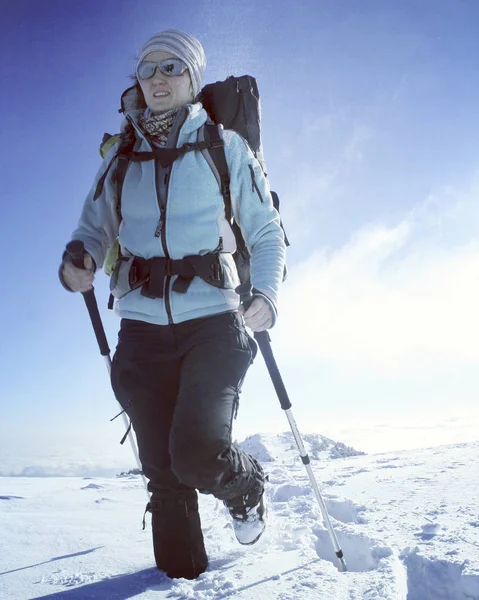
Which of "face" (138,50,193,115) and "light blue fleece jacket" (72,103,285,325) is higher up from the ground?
"face" (138,50,193,115)

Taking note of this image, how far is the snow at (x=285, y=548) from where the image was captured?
191 cm

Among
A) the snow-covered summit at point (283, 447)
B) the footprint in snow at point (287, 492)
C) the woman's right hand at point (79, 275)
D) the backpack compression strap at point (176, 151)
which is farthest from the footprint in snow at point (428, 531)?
the snow-covered summit at point (283, 447)

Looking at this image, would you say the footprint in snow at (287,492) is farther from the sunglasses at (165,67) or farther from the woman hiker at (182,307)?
the sunglasses at (165,67)

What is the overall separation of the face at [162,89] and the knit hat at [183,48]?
5cm

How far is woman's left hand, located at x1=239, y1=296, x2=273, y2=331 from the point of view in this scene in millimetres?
2291

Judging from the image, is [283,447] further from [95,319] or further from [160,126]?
[160,126]

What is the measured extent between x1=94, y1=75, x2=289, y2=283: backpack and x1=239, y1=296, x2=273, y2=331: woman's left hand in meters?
0.71

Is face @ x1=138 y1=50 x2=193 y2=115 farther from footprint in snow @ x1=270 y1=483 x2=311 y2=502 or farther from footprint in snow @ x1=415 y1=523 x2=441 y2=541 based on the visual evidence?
footprint in snow @ x1=270 y1=483 x2=311 y2=502

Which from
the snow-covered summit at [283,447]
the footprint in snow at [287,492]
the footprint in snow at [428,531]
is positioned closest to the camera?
the footprint in snow at [428,531]

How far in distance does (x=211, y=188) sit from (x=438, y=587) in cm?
249

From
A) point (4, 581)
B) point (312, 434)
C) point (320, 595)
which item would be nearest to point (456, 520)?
point (320, 595)

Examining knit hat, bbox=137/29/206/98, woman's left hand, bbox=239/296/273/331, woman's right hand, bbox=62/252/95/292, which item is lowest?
woman's left hand, bbox=239/296/273/331

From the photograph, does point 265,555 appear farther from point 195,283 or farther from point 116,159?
point 116,159

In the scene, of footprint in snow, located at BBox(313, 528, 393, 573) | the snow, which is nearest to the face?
the snow
